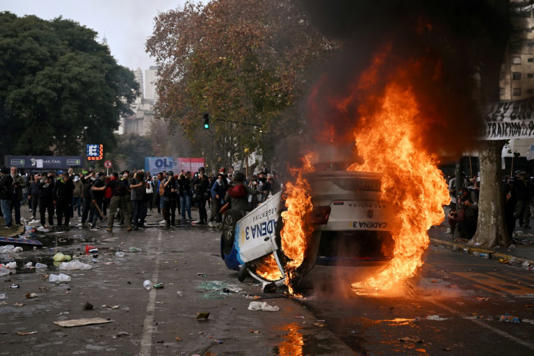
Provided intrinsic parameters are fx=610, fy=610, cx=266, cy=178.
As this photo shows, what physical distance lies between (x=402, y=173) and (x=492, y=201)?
737cm

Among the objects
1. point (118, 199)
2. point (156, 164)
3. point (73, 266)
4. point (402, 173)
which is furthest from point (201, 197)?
point (156, 164)

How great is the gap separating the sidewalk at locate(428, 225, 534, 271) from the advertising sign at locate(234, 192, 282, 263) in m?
6.20

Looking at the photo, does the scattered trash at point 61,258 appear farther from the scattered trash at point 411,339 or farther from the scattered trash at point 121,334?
the scattered trash at point 411,339

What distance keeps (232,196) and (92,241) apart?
600 centimetres

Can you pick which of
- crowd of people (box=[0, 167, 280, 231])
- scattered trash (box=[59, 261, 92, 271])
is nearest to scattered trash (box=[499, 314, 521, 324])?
scattered trash (box=[59, 261, 92, 271])

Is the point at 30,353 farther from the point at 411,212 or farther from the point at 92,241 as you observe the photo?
the point at 92,241

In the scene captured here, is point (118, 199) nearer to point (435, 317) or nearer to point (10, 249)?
point (10, 249)

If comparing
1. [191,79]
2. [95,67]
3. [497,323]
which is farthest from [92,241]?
[95,67]

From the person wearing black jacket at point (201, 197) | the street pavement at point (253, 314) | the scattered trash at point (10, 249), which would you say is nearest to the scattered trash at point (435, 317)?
the street pavement at point (253, 314)

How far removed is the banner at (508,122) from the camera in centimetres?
1347

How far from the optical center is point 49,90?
50.4 m

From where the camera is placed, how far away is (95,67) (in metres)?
57.7

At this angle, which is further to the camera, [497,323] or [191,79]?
[191,79]

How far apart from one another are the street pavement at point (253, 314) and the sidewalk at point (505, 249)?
53.2 inches
